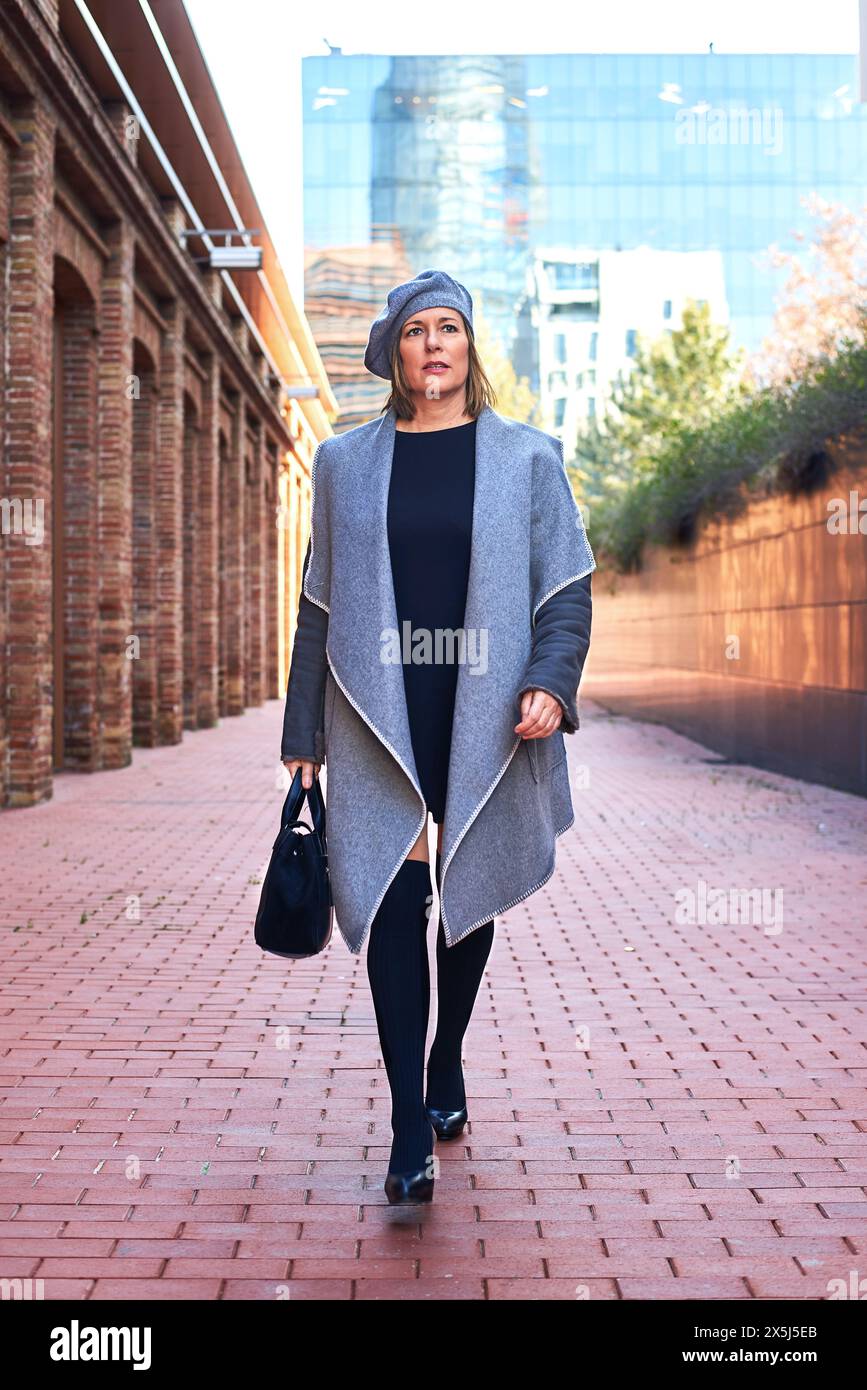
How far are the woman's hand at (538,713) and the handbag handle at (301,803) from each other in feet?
1.63

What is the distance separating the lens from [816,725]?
14.0m

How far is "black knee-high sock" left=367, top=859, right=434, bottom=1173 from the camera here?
11.7 feet

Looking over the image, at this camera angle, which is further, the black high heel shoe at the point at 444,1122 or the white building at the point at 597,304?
the white building at the point at 597,304

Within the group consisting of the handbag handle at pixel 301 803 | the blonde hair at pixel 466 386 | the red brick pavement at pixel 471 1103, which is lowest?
the red brick pavement at pixel 471 1103

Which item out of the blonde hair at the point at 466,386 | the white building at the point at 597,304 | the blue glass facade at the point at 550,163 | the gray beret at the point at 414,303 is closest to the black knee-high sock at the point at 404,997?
the blonde hair at the point at 466,386

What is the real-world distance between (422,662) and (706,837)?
707 centimetres

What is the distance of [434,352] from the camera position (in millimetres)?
3746

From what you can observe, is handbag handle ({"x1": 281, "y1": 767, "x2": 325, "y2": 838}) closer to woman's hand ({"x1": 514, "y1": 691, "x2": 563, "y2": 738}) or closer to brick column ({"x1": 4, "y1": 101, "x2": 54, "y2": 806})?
woman's hand ({"x1": 514, "y1": 691, "x2": 563, "y2": 738})

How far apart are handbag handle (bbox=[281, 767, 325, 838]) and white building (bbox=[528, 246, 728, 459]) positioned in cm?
7225

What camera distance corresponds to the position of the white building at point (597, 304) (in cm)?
7512

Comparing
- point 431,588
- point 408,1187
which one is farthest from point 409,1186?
point 431,588

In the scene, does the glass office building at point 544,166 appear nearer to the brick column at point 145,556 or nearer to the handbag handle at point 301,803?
the brick column at point 145,556

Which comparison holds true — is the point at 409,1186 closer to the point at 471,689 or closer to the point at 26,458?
the point at 471,689

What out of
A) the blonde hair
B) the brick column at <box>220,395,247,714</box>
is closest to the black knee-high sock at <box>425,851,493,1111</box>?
the blonde hair
